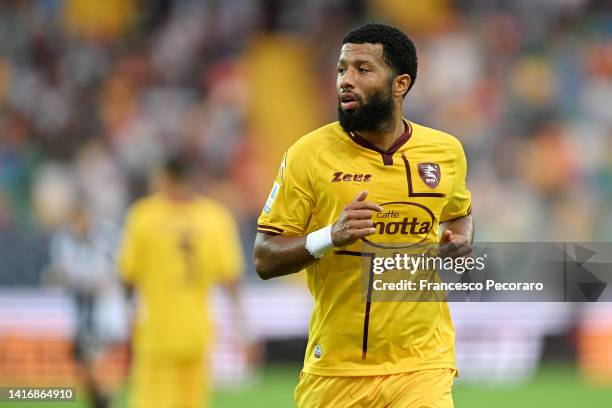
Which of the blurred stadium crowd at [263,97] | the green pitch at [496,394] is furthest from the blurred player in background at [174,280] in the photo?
the blurred stadium crowd at [263,97]

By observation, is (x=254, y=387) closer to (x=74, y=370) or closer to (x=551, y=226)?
(x=74, y=370)

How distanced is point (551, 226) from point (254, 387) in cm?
462

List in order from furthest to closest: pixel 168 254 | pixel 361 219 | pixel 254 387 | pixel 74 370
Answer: pixel 254 387, pixel 74 370, pixel 168 254, pixel 361 219

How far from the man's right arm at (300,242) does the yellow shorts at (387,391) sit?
648 mm

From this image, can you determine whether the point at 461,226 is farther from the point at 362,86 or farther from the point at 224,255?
the point at 224,255

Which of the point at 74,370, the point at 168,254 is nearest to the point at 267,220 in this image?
the point at 168,254

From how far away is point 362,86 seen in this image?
6137mm

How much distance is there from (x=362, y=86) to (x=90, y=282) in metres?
7.54

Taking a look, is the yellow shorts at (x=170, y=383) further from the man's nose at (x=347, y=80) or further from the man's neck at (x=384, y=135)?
the man's nose at (x=347, y=80)

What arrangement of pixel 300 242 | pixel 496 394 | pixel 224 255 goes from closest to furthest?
pixel 300 242
pixel 224 255
pixel 496 394

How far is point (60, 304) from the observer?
548 inches

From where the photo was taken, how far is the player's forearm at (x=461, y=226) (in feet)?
21.3

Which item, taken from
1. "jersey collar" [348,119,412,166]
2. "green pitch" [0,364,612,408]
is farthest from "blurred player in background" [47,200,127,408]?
"jersey collar" [348,119,412,166]

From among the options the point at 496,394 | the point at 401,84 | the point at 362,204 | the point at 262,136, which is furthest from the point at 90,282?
the point at 362,204
